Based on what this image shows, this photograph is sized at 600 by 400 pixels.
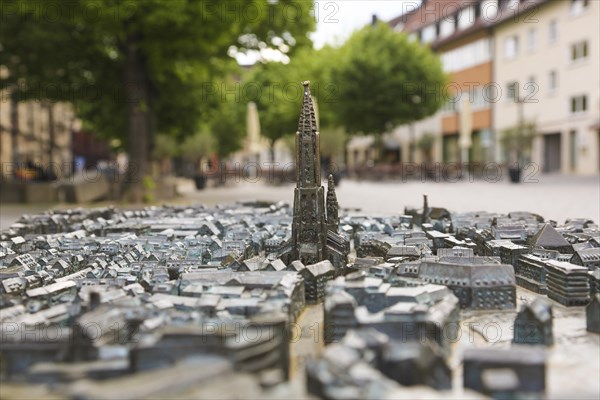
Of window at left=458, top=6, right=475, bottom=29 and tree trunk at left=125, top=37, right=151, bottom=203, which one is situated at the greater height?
window at left=458, top=6, right=475, bottom=29

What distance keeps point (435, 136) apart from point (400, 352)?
4929cm

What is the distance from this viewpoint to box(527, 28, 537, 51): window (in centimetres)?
4191

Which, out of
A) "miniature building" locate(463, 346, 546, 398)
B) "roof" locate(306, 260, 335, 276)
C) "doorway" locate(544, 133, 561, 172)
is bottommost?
"miniature building" locate(463, 346, 546, 398)

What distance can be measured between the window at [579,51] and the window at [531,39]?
376cm

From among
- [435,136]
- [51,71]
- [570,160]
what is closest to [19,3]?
[51,71]

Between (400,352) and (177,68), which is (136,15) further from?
(400,352)

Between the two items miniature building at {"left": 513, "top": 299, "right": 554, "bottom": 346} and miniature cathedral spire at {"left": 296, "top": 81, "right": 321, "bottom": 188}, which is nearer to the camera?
miniature building at {"left": 513, "top": 299, "right": 554, "bottom": 346}

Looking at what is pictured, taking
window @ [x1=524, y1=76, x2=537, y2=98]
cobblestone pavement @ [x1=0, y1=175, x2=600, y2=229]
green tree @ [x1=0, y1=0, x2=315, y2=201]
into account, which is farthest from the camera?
window @ [x1=524, y1=76, x2=537, y2=98]

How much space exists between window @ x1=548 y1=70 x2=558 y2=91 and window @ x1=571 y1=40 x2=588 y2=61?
1837 millimetres

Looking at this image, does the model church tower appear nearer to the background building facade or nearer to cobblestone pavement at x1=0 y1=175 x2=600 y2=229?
cobblestone pavement at x1=0 y1=175 x2=600 y2=229

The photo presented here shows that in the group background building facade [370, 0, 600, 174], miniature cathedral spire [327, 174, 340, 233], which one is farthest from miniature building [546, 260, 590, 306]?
background building facade [370, 0, 600, 174]

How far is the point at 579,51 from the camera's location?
37.8 metres

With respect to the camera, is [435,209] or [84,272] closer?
[84,272]

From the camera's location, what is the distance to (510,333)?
22.4ft
